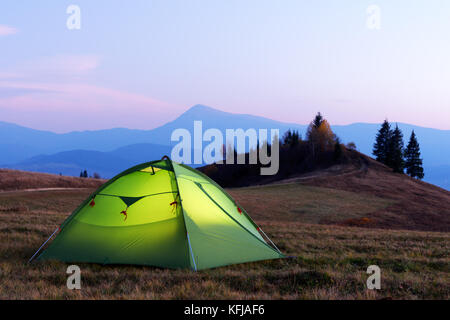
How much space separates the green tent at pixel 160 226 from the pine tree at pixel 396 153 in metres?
69.1

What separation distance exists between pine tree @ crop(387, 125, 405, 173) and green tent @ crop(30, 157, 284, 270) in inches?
2722

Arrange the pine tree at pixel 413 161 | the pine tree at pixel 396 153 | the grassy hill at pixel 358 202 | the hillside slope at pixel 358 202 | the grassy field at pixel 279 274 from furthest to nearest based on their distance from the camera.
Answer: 1. the pine tree at pixel 413 161
2. the pine tree at pixel 396 153
3. the hillside slope at pixel 358 202
4. the grassy hill at pixel 358 202
5. the grassy field at pixel 279 274

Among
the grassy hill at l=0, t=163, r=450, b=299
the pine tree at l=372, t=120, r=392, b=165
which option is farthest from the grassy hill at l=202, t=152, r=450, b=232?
the pine tree at l=372, t=120, r=392, b=165

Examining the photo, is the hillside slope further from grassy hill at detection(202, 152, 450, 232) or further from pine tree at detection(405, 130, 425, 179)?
pine tree at detection(405, 130, 425, 179)

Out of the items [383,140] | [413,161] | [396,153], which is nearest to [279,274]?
[396,153]

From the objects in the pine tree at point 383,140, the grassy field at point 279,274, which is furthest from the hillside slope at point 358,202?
the pine tree at point 383,140

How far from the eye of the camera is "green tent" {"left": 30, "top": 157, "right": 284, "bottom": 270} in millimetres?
9234

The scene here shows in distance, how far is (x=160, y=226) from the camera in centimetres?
963

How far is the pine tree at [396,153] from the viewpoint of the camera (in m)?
71.6

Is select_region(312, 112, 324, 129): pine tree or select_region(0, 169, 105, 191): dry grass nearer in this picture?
select_region(0, 169, 105, 191): dry grass

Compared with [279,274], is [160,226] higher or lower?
higher

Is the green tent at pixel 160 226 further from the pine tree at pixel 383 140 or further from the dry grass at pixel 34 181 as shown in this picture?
the pine tree at pixel 383 140

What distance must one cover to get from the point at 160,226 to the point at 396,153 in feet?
243

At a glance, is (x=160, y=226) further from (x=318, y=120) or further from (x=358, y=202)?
(x=318, y=120)
